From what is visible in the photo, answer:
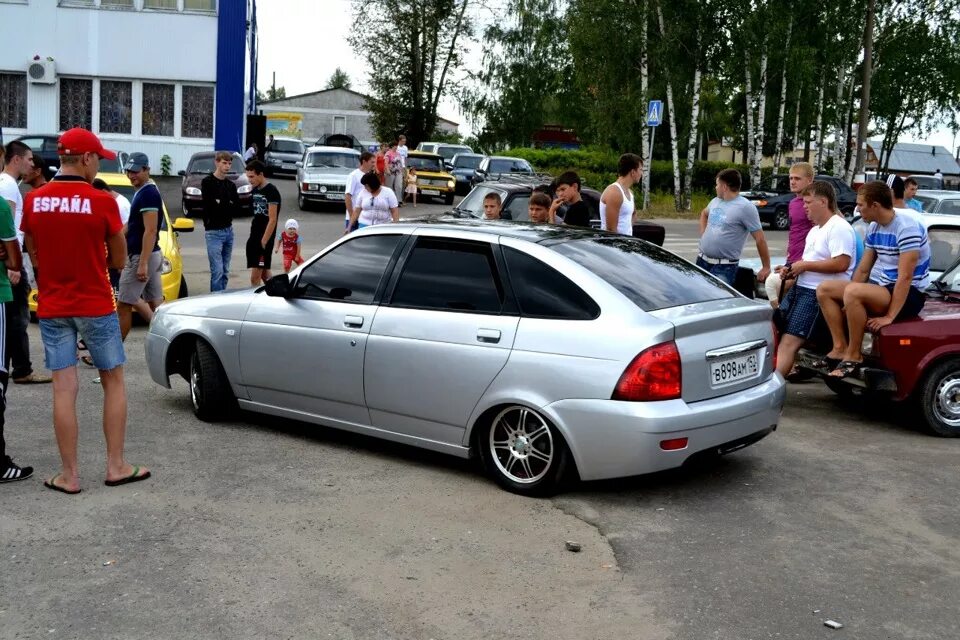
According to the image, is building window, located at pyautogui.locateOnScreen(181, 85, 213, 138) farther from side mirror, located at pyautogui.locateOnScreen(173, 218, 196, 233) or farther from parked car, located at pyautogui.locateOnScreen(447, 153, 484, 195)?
side mirror, located at pyautogui.locateOnScreen(173, 218, 196, 233)

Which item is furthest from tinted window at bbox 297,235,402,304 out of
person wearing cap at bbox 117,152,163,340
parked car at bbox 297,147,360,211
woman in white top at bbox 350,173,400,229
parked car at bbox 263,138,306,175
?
parked car at bbox 263,138,306,175

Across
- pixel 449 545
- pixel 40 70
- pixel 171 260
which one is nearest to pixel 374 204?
pixel 171 260

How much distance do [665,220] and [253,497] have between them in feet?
90.9

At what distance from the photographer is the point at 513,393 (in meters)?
5.98

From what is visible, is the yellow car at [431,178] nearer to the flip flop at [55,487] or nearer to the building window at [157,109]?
the building window at [157,109]

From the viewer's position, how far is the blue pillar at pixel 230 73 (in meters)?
35.1

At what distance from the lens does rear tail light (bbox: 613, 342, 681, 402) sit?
18.6 ft

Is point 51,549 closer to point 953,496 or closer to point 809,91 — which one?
point 953,496

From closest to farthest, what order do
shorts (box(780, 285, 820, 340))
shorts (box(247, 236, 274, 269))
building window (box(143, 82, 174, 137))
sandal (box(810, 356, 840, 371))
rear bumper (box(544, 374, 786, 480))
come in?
rear bumper (box(544, 374, 786, 480))
sandal (box(810, 356, 840, 371))
shorts (box(780, 285, 820, 340))
shorts (box(247, 236, 274, 269))
building window (box(143, 82, 174, 137))

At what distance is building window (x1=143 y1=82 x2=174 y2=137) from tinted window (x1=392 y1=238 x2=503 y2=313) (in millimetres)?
31358

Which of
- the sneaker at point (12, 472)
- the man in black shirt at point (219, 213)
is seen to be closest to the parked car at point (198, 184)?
the man in black shirt at point (219, 213)

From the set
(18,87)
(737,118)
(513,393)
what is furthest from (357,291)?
(737,118)

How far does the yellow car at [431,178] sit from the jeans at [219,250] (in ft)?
69.4

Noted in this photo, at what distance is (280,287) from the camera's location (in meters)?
7.18
